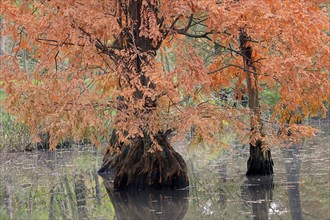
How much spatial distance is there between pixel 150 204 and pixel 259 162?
3.41m

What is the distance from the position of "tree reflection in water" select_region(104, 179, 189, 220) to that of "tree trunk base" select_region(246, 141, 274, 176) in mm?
1928

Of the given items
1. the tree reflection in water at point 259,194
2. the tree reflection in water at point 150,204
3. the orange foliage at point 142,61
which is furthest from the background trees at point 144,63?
the tree reflection in water at point 259,194

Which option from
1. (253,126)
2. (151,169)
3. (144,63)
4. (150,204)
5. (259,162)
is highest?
(144,63)

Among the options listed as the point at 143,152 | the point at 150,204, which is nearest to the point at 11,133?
the point at 143,152

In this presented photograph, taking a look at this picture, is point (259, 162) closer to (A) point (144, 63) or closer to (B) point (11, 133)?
(A) point (144, 63)

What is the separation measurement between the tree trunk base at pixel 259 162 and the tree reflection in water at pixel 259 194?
0.27m

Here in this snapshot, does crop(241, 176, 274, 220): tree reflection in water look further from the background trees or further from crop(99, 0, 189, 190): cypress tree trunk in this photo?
crop(99, 0, 189, 190): cypress tree trunk

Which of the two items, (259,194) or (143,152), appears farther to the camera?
(143,152)

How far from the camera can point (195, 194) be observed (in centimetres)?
1243

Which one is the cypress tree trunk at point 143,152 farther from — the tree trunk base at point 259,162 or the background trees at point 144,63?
the tree trunk base at point 259,162

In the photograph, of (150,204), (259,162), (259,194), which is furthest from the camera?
(259,162)

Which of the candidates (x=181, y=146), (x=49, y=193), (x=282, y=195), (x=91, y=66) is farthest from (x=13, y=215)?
(x=181, y=146)

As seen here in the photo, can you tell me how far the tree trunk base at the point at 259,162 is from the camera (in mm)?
14002

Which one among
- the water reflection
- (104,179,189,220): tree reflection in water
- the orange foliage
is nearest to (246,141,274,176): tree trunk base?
the water reflection
